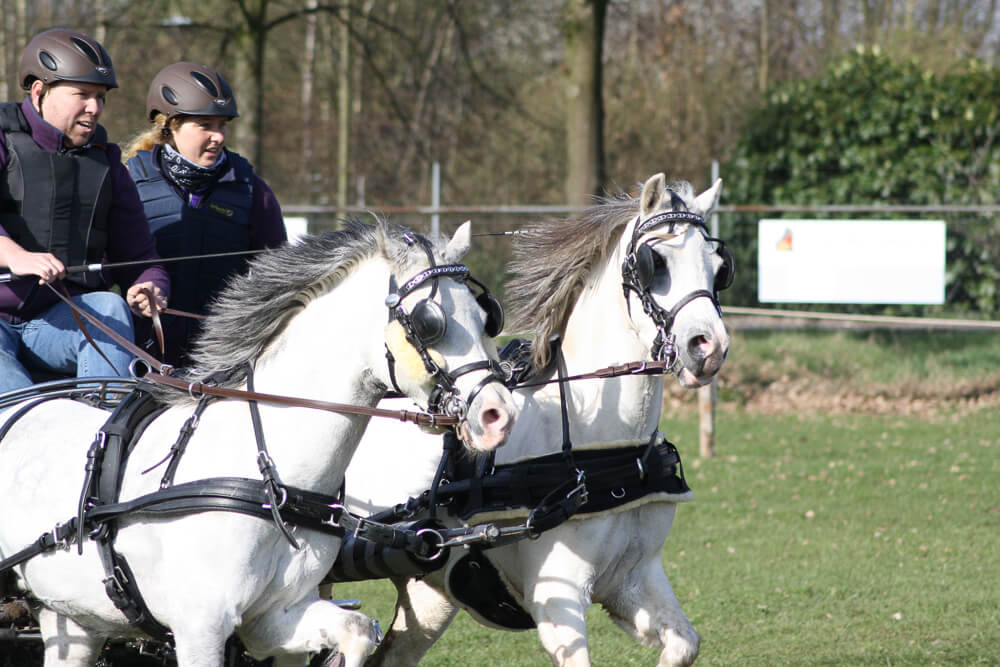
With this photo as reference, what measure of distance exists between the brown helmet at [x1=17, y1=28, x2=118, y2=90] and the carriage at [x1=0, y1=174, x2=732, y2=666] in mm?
1032

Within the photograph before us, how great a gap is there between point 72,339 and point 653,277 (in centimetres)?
197

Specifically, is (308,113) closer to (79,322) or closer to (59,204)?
(59,204)

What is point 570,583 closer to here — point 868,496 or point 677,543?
point 677,543

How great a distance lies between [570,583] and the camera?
12.7 ft

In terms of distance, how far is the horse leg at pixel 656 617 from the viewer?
3926mm

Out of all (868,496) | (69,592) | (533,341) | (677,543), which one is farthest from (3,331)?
(868,496)

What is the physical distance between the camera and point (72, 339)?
160 inches

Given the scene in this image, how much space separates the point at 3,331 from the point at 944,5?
854 inches

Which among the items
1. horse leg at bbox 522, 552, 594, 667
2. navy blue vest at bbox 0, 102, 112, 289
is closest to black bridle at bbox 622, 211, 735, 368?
horse leg at bbox 522, 552, 594, 667

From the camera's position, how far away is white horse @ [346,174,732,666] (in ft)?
12.7

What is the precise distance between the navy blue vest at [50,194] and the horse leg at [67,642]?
116cm

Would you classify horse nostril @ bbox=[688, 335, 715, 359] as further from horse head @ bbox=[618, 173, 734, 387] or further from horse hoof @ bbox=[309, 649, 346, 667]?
horse hoof @ bbox=[309, 649, 346, 667]

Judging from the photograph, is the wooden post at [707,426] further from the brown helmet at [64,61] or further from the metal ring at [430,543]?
the brown helmet at [64,61]

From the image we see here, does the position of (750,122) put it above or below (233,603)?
above
